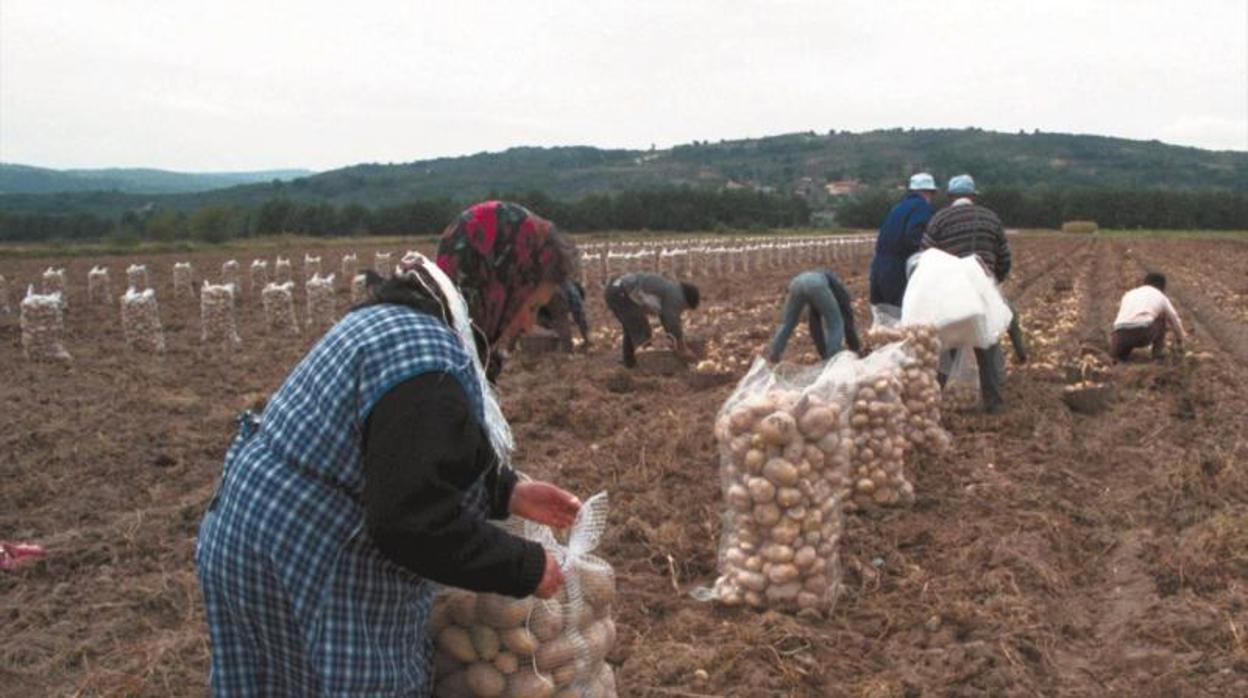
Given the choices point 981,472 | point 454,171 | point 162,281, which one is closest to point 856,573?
point 981,472

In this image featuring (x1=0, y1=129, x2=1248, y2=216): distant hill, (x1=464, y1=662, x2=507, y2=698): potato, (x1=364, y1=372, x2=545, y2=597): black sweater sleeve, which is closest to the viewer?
(x1=364, y1=372, x2=545, y2=597): black sweater sleeve

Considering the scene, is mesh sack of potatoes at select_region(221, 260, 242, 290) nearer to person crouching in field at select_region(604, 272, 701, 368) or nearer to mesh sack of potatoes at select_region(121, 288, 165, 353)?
mesh sack of potatoes at select_region(121, 288, 165, 353)

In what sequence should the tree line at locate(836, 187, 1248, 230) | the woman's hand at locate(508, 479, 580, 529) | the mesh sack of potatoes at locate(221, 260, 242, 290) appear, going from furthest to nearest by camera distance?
the tree line at locate(836, 187, 1248, 230) → the mesh sack of potatoes at locate(221, 260, 242, 290) → the woman's hand at locate(508, 479, 580, 529)

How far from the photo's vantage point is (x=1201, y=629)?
4078 millimetres

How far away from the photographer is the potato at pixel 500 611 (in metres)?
2.15

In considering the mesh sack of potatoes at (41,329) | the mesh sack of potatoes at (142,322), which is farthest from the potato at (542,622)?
the mesh sack of potatoes at (142,322)

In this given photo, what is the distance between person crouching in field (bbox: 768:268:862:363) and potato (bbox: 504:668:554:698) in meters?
6.20

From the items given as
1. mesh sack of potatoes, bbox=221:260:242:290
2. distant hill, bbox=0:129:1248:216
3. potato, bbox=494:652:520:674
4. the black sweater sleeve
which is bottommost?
mesh sack of potatoes, bbox=221:260:242:290

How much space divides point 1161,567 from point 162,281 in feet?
80.6

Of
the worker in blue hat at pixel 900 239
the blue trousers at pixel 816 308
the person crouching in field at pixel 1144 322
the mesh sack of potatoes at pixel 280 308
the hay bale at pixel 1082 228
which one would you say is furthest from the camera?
the hay bale at pixel 1082 228

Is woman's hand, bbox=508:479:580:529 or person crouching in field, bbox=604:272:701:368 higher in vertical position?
woman's hand, bbox=508:479:580:529

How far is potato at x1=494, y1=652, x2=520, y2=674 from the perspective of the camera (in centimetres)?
217

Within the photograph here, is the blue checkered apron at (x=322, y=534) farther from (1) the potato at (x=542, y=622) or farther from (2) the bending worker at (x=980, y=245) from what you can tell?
(2) the bending worker at (x=980, y=245)

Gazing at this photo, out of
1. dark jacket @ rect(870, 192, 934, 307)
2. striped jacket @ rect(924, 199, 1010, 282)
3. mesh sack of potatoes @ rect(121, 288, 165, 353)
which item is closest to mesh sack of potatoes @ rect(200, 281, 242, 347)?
mesh sack of potatoes @ rect(121, 288, 165, 353)
